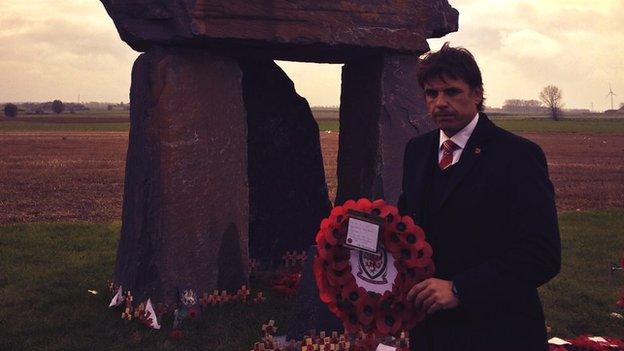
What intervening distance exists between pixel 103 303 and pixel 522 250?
509 centimetres

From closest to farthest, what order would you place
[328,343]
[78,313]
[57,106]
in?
1. [328,343]
2. [78,313]
3. [57,106]

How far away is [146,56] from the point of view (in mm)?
6180

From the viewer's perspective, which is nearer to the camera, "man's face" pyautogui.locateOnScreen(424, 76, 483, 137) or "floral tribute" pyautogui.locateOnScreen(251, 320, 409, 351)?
"man's face" pyautogui.locateOnScreen(424, 76, 483, 137)

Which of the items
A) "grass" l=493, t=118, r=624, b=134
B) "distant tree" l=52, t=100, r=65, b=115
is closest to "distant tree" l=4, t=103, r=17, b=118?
"distant tree" l=52, t=100, r=65, b=115

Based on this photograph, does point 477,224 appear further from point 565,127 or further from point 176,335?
point 565,127

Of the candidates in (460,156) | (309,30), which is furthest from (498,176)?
(309,30)

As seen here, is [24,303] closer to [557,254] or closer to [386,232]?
[386,232]

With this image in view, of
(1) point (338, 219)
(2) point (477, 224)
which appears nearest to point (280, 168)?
(1) point (338, 219)

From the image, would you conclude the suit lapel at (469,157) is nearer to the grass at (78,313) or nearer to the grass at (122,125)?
the grass at (78,313)

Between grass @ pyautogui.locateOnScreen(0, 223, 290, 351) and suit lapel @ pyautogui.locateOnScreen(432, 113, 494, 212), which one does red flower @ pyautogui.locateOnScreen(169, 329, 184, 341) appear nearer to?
grass @ pyautogui.locateOnScreen(0, 223, 290, 351)

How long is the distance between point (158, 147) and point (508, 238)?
163 inches

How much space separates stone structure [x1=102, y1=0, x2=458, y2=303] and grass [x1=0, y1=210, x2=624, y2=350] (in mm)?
453

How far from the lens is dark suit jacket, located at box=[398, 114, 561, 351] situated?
7.63 ft

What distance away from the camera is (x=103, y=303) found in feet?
21.3
